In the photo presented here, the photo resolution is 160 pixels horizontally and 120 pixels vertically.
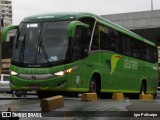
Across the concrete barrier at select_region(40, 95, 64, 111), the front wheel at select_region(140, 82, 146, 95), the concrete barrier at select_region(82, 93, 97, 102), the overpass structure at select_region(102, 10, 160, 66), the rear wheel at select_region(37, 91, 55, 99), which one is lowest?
the front wheel at select_region(140, 82, 146, 95)

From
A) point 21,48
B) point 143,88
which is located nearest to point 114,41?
point 21,48

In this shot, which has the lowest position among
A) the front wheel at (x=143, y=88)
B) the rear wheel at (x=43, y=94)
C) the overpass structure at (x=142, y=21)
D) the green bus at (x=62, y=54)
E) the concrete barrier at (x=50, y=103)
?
the front wheel at (x=143, y=88)

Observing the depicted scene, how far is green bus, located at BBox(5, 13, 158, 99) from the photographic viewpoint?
14.9 metres

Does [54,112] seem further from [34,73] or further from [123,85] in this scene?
[123,85]

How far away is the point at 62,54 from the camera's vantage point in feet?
48.9

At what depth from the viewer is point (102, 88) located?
17422 mm

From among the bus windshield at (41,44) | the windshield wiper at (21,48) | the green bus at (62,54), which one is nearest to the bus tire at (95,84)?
the green bus at (62,54)

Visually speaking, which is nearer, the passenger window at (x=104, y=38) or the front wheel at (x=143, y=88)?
the passenger window at (x=104, y=38)

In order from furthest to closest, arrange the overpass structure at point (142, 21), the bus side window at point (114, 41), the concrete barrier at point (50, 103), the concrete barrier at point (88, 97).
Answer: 1. the overpass structure at point (142, 21)
2. the bus side window at point (114, 41)
3. the concrete barrier at point (88, 97)
4. the concrete barrier at point (50, 103)

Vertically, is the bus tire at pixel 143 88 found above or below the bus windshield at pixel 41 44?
below

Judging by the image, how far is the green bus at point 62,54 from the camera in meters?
14.9

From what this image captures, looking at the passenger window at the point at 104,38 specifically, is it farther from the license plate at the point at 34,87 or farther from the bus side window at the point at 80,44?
the license plate at the point at 34,87

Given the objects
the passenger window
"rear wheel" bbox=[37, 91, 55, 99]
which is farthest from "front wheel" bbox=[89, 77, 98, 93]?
"rear wheel" bbox=[37, 91, 55, 99]

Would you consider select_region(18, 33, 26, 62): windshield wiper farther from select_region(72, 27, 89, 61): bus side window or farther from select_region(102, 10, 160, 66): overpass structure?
select_region(102, 10, 160, 66): overpass structure
